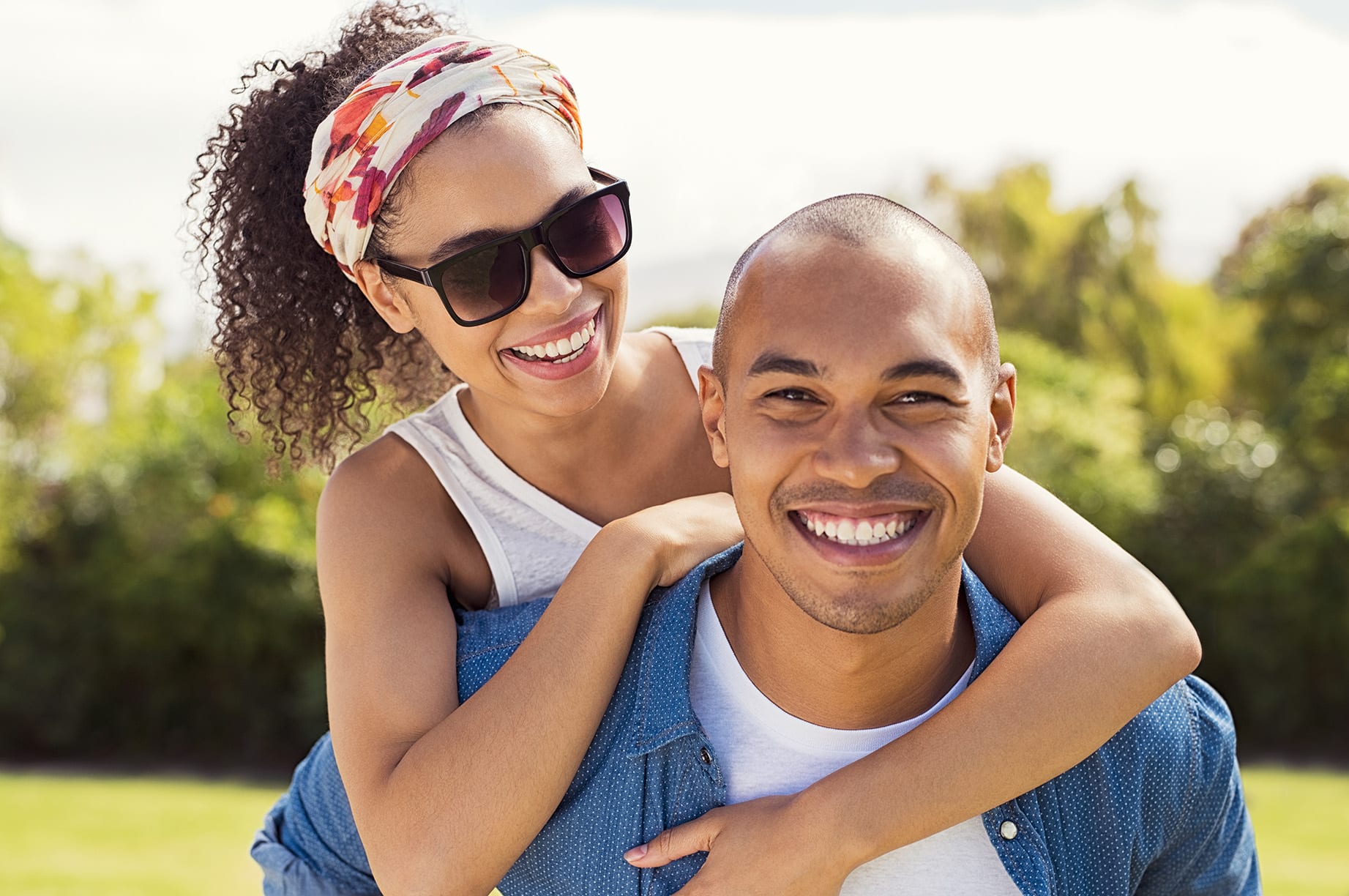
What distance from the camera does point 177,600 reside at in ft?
41.7

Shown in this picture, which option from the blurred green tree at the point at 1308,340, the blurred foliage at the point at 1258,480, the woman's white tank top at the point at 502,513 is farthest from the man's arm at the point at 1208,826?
the blurred green tree at the point at 1308,340

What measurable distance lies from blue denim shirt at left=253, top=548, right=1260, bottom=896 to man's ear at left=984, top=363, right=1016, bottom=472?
12.6 inches

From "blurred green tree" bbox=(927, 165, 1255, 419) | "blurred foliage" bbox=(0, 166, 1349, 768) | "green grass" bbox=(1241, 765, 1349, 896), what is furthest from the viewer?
"blurred green tree" bbox=(927, 165, 1255, 419)

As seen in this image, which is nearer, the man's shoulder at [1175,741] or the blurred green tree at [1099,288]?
the man's shoulder at [1175,741]

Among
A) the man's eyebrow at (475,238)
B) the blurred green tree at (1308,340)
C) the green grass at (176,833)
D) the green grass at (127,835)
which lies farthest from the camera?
the blurred green tree at (1308,340)

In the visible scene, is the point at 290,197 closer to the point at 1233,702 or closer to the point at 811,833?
the point at 811,833

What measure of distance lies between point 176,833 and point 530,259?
10.4m

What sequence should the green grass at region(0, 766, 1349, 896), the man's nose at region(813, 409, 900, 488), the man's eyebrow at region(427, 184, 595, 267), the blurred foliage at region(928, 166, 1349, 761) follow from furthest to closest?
1. the blurred foliage at region(928, 166, 1349, 761)
2. the green grass at region(0, 766, 1349, 896)
3. the man's eyebrow at region(427, 184, 595, 267)
4. the man's nose at region(813, 409, 900, 488)

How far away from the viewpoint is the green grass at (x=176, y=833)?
10250mm

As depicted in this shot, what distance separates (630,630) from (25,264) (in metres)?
17.0

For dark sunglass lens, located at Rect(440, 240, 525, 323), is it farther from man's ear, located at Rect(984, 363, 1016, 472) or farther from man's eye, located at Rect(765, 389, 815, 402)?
man's ear, located at Rect(984, 363, 1016, 472)

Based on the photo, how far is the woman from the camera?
240cm

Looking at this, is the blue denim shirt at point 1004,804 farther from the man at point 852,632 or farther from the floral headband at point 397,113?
the floral headband at point 397,113

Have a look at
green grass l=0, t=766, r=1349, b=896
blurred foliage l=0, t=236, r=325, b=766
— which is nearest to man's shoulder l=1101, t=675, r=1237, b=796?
green grass l=0, t=766, r=1349, b=896
